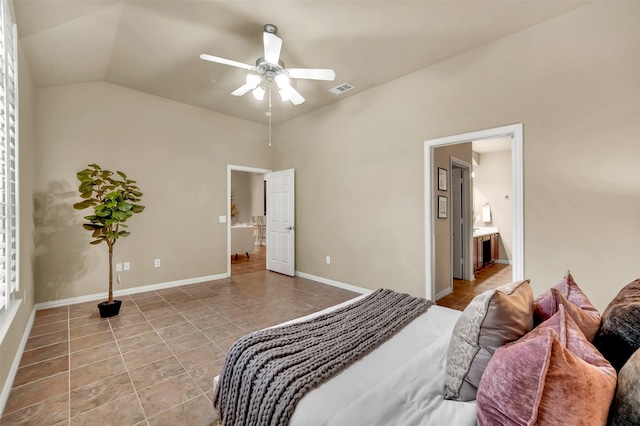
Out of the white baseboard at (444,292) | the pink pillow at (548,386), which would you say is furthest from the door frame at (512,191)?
the pink pillow at (548,386)

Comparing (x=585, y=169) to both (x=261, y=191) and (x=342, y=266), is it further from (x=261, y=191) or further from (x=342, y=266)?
(x=261, y=191)

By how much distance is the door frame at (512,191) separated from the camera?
2.84 m

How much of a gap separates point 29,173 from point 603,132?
578 cm

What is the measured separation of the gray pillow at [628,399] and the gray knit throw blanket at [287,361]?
898 millimetres

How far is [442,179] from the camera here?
13.7ft

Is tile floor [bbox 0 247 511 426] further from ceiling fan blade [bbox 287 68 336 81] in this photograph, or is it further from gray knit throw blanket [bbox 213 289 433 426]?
ceiling fan blade [bbox 287 68 336 81]

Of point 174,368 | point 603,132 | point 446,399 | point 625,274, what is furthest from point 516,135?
point 174,368

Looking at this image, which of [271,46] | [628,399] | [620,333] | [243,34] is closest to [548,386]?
[628,399]

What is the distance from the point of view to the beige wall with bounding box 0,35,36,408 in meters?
2.25

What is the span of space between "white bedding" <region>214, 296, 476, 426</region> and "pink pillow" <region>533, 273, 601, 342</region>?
494 mm

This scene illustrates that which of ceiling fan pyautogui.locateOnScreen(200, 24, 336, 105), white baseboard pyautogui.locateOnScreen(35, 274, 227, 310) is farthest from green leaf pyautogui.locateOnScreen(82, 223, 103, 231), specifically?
ceiling fan pyautogui.locateOnScreen(200, 24, 336, 105)

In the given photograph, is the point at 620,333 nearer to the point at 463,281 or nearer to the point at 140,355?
the point at 140,355

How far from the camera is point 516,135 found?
112 inches

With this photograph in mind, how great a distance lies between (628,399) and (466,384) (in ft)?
1.59
